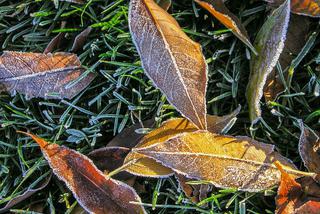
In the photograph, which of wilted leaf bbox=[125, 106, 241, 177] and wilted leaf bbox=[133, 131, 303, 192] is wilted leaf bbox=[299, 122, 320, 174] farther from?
wilted leaf bbox=[125, 106, 241, 177]

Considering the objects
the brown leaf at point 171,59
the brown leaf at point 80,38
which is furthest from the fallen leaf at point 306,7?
the brown leaf at point 80,38

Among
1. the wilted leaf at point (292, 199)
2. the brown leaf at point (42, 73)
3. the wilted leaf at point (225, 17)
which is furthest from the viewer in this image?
the brown leaf at point (42, 73)

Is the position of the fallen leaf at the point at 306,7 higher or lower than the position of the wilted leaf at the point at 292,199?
higher

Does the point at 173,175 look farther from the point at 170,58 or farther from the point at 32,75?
the point at 32,75

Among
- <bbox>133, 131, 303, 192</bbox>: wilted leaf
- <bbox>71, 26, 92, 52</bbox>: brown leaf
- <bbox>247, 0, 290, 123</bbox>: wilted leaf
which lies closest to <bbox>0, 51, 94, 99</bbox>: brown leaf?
<bbox>71, 26, 92, 52</bbox>: brown leaf

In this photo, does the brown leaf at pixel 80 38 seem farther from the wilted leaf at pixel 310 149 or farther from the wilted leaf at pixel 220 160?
the wilted leaf at pixel 310 149

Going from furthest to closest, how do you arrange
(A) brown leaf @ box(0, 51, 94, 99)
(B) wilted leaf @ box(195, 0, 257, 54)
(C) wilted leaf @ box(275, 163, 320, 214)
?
(A) brown leaf @ box(0, 51, 94, 99), (B) wilted leaf @ box(195, 0, 257, 54), (C) wilted leaf @ box(275, 163, 320, 214)

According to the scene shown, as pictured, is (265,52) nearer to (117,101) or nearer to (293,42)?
(293,42)

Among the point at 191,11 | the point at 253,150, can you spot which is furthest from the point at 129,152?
the point at 191,11

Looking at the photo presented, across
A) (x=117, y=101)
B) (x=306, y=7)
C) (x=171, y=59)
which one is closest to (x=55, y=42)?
(x=117, y=101)
